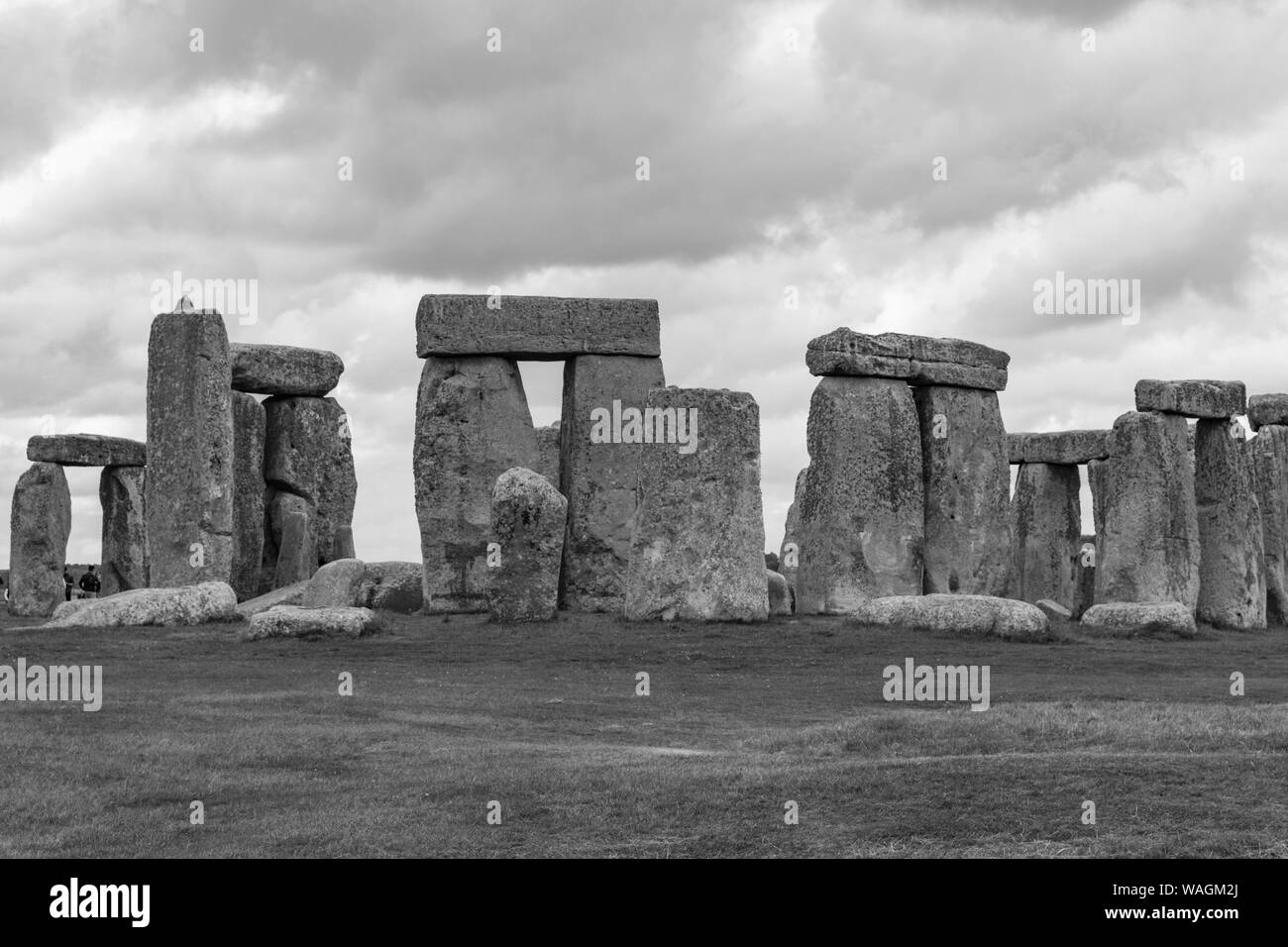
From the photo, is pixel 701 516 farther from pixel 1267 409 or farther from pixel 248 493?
pixel 1267 409

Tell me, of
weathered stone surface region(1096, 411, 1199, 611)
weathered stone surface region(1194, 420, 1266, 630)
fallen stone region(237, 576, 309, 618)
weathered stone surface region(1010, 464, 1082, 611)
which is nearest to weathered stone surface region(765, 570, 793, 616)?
weathered stone surface region(1096, 411, 1199, 611)

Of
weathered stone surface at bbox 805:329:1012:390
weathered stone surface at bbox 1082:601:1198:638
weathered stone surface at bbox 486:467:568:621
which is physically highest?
weathered stone surface at bbox 805:329:1012:390

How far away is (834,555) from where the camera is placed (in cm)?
2792

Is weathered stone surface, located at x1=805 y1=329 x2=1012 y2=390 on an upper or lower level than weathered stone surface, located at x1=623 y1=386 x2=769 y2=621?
upper

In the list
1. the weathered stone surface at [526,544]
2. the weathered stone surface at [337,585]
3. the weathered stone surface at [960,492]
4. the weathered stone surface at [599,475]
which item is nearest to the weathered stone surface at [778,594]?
the weathered stone surface at [599,475]

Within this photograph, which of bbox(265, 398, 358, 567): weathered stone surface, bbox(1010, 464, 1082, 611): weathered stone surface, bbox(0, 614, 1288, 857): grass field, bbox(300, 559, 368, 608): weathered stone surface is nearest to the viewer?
bbox(0, 614, 1288, 857): grass field

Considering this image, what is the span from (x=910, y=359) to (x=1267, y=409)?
781cm

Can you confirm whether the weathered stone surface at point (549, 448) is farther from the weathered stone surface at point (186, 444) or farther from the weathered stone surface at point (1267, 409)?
the weathered stone surface at point (1267, 409)

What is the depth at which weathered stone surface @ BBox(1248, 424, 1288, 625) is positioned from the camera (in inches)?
1227

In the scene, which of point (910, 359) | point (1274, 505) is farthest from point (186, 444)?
point (1274, 505)

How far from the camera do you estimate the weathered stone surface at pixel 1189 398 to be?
28.9m

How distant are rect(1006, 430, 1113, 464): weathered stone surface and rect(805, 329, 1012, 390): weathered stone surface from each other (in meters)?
3.51

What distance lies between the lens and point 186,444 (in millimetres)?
27500

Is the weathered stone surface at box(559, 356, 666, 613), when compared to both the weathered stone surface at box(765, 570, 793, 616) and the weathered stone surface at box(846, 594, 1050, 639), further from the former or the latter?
the weathered stone surface at box(846, 594, 1050, 639)
